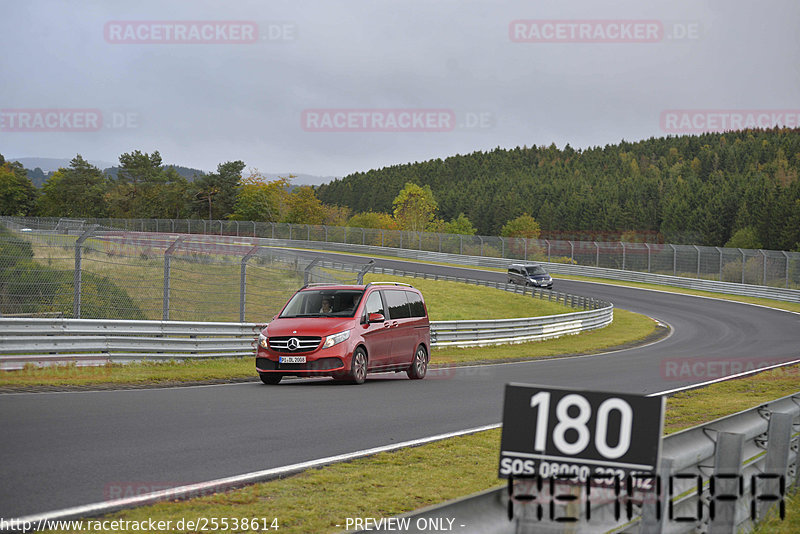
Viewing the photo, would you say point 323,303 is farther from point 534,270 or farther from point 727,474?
point 534,270

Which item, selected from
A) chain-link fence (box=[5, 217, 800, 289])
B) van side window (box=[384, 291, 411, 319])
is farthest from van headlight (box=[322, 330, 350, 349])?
chain-link fence (box=[5, 217, 800, 289])

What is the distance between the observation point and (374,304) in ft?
53.5

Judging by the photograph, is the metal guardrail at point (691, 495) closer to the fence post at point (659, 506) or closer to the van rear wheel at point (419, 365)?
the fence post at point (659, 506)

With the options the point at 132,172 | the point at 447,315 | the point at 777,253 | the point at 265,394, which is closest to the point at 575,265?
the point at 777,253

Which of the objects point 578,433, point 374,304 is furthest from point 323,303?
point 578,433

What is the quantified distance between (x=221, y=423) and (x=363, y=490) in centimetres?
353

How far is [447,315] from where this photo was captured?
3756cm

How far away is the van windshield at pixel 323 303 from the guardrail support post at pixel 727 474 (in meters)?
11.1

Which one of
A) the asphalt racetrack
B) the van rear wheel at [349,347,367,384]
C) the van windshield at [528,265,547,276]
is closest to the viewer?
the asphalt racetrack

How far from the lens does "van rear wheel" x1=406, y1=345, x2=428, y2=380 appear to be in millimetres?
17422

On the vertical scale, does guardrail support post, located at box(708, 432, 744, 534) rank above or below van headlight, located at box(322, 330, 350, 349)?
above

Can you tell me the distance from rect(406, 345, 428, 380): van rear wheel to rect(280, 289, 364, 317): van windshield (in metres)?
2.19

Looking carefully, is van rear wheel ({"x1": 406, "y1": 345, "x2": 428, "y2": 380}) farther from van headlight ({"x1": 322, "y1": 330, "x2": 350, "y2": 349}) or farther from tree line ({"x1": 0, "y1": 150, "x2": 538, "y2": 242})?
tree line ({"x1": 0, "y1": 150, "x2": 538, "y2": 242})

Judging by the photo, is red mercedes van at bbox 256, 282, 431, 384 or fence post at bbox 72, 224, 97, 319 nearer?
red mercedes van at bbox 256, 282, 431, 384
